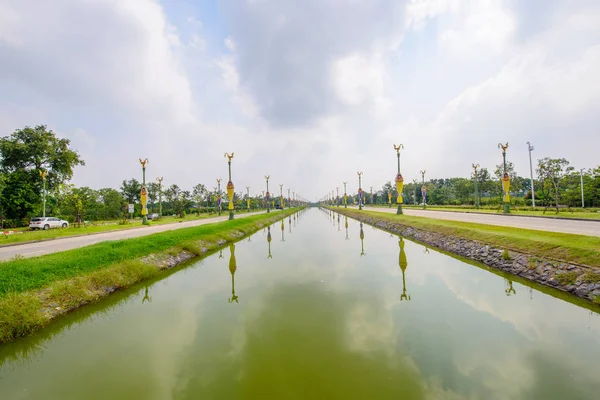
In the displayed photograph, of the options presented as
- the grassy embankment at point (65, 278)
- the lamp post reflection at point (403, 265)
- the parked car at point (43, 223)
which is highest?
the parked car at point (43, 223)

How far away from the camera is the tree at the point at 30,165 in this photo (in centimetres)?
3225

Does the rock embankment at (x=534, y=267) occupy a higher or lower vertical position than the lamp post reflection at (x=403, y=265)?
higher

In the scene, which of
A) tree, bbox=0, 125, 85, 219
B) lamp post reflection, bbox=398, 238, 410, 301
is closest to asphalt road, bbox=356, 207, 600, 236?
lamp post reflection, bbox=398, 238, 410, 301

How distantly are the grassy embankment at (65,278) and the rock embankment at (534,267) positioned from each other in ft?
43.7

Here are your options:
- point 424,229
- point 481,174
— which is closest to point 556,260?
point 424,229

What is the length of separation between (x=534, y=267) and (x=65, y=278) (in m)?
14.6

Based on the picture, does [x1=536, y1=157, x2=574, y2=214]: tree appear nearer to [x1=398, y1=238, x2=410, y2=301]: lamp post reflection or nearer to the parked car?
[x1=398, y1=238, x2=410, y2=301]: lamp post reflection

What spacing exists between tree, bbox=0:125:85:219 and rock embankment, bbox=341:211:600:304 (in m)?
43.9

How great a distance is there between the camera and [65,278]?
7.80 m

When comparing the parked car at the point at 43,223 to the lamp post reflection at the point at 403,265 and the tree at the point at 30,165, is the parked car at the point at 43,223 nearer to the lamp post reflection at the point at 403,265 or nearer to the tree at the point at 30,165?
the tree at the point at 30,165

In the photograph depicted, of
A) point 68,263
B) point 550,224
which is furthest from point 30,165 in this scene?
point 550,224

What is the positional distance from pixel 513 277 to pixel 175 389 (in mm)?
10531

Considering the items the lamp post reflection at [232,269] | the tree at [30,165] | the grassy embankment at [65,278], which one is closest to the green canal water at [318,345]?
the lamp post reflection at [232,269]

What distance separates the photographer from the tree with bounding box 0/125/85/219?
106 ft
